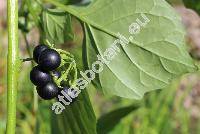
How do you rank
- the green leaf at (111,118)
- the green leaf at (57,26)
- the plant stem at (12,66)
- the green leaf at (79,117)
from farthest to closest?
the green leaf at (111,118) → the green leaf at (57,26) → the green leaf at (79,117) → the plant stem at (12,66)

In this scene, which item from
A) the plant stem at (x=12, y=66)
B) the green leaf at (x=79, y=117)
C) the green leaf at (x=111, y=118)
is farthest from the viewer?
the green leaf at (x=111, y=118)

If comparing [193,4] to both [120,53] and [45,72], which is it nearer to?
[120,53]

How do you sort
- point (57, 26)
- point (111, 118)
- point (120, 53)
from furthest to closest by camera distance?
1. point (111, 118)
2. point (57, 26)
3. point (120, 53)

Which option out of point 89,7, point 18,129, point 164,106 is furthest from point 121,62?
point 18,129

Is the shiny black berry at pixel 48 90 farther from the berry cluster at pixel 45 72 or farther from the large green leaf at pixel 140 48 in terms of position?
the large green leaf at pixel 140 48

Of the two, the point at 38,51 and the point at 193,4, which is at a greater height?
the point at 38,51

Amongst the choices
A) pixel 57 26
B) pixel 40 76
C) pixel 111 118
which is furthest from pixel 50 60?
pixel 111 118

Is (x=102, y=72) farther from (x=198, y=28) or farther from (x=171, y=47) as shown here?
(x=198, y=28)

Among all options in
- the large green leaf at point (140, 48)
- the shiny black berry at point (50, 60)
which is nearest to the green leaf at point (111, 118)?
the large green leaf at point (140, 48)
